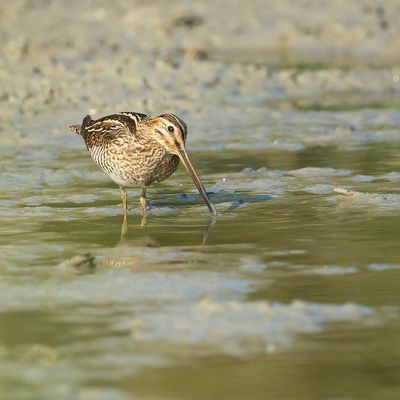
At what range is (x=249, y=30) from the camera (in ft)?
82.6

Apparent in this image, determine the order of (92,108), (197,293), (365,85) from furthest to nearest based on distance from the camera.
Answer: (365,85)
(92,108)
(197,293)

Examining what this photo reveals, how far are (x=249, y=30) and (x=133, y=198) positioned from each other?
1483cm

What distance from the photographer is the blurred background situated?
18.4 feet

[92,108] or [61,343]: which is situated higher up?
[61,343]

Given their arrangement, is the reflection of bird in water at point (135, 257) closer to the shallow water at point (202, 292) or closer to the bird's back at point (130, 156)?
the shallow water at point (202, 292)

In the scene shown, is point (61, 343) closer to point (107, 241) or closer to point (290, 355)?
point (290, 355)

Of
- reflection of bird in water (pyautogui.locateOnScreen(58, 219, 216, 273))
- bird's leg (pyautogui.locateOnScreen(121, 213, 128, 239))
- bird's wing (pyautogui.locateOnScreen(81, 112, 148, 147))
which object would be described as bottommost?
bird's leg (pyautogui.locateOnScreen(121, 213, 128, 239))

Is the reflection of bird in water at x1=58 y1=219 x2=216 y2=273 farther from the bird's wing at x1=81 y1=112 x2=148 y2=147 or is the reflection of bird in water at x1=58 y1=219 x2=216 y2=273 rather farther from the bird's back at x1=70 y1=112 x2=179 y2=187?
the bird's wing at x1=81 y1=112 x2=148 y2=147

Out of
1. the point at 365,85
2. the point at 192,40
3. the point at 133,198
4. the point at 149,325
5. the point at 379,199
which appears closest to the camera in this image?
the point at 149,325

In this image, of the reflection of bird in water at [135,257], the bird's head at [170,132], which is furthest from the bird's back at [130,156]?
the reflection of bird in water at [135,257]

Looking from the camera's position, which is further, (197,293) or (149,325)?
(197,293)

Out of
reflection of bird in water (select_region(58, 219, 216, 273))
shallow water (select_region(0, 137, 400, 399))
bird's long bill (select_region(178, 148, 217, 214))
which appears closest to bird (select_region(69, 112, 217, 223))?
bird's long bill (select_region(178, 148, 217, 214))

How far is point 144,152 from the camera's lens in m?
9.89

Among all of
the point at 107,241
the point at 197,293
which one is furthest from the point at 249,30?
the point at 197,293
